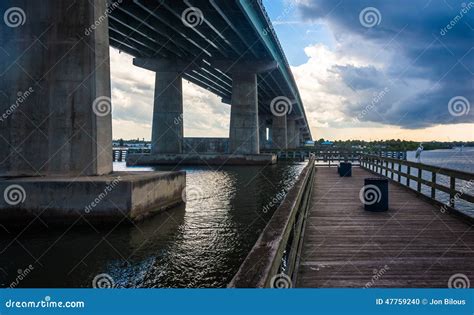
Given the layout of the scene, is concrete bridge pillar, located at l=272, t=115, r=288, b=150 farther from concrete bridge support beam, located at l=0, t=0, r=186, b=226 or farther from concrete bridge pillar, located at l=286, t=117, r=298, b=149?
concrete bridge support beam, located at l=0, t=0, r=186, b=226

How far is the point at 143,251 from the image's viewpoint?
28.6 feet

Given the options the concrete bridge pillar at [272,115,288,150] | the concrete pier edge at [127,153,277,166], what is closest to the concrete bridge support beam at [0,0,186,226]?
the concrete pier edge at [127,153,277,166]

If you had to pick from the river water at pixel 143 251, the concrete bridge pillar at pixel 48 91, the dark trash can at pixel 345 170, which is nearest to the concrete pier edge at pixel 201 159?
the dark trash can at pixel 345 170

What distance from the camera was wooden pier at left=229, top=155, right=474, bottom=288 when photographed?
3672 mm

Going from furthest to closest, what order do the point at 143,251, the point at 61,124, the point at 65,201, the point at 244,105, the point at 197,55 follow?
the point at 244,105, the point at 197,55, the point at 61,124, the point at 65,201, the point at 143,251

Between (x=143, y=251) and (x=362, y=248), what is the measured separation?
4707 mm

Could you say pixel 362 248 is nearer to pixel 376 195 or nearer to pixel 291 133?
pixel 376 195

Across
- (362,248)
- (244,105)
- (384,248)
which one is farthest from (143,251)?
(244,105)

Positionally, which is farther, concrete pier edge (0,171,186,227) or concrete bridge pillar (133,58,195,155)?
concrete bridge pillar (133,58,195,155)

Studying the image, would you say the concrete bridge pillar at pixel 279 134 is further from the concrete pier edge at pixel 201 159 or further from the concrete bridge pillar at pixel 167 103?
the concrete pier edge at pixel 201 159

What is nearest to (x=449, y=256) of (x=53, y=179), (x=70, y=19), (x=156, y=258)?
(x=156, y=258)

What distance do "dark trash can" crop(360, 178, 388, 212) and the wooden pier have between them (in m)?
0.24

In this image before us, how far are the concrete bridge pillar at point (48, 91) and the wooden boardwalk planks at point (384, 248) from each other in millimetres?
7816

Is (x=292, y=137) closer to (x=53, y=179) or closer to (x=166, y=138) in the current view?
(x=166, y=138)
